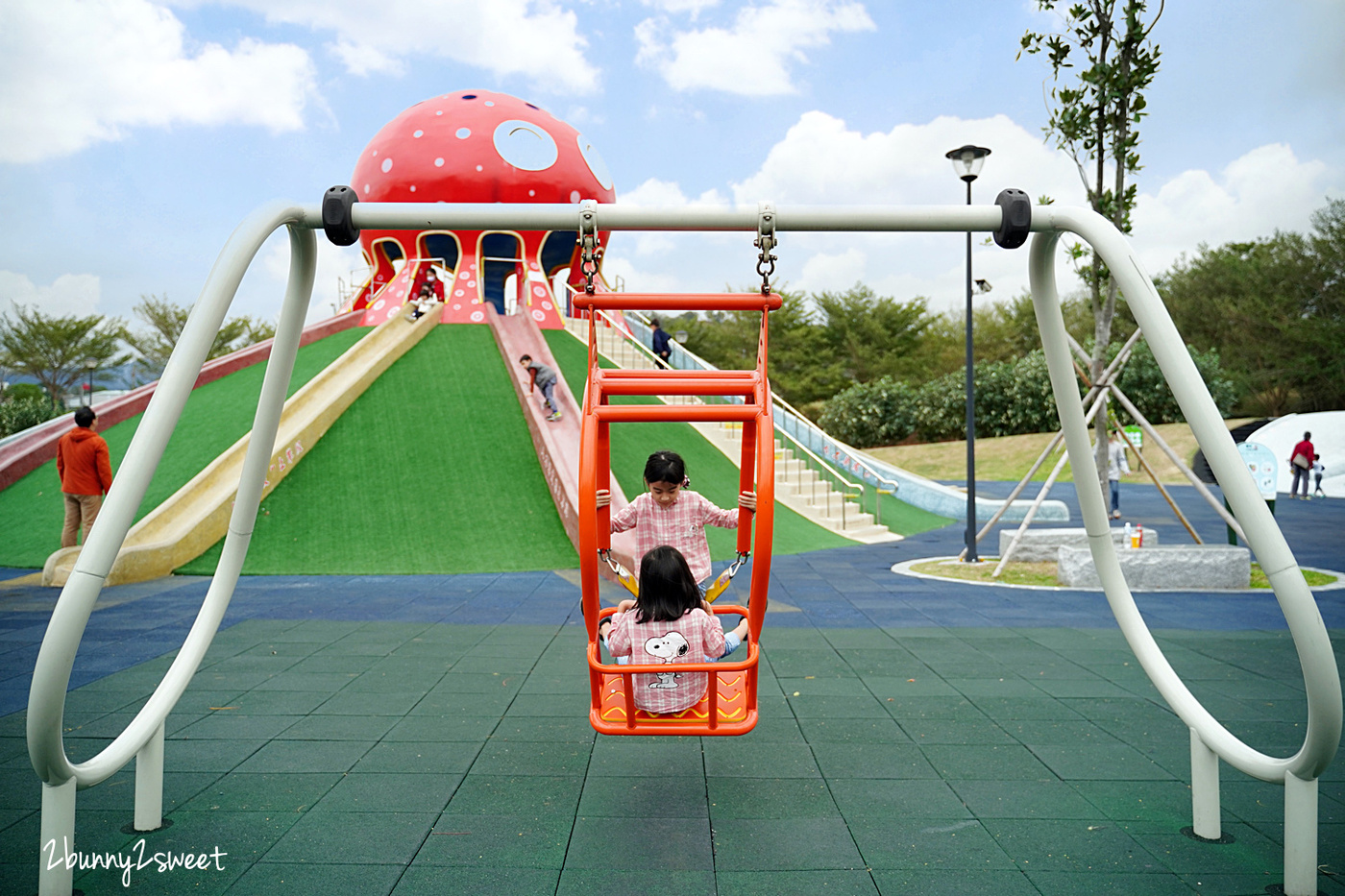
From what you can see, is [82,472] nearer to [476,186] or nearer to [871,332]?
[476,186]

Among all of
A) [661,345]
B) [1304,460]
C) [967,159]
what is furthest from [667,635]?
[1304,460]

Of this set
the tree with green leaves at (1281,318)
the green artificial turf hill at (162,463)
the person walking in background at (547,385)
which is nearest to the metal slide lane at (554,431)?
the person walking in background at (547,385)

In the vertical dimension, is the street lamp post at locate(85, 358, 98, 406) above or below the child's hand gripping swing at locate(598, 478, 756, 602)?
above

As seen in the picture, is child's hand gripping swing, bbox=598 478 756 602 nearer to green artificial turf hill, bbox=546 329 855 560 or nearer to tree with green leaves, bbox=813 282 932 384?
green artificial turf hill, bbox=546 329 855 560

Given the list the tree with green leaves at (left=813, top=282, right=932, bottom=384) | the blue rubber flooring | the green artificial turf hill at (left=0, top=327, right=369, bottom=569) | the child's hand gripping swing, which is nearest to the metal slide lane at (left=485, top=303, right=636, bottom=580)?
the blue rubber flooring

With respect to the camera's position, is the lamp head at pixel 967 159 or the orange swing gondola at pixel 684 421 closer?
the orange swing gondola at pixel 684 421

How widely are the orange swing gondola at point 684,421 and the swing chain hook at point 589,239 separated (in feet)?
0.43

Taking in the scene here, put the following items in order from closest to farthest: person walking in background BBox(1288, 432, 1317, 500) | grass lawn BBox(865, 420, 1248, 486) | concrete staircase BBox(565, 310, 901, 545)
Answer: concrete staircase BBox(565, 310, 901, 545) → person walking in background BBox(1288, 432, 1317, 500) → grass lawn BBox(865, 420, 1248, 486)

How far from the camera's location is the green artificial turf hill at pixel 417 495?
11555 mm

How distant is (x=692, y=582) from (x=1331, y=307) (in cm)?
5092

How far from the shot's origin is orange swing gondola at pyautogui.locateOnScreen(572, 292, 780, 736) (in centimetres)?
345

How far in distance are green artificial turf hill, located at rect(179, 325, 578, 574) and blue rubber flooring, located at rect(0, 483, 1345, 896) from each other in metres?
3.38

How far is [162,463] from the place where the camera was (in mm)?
13945

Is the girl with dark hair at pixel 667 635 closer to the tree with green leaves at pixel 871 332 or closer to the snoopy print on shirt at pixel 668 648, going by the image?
the snoopy print on shirt at pixel 668 648
